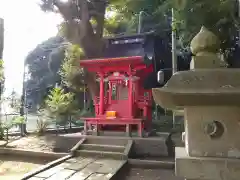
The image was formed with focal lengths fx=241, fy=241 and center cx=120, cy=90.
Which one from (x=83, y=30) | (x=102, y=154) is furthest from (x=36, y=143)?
(x=83, y=30)

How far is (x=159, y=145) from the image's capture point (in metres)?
8.90

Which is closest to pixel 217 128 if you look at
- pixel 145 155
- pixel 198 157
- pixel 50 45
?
pixel 198 157

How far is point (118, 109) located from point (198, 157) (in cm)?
796

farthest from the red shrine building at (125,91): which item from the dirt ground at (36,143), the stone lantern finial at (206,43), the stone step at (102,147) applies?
the stone lantern finial at (206,43)

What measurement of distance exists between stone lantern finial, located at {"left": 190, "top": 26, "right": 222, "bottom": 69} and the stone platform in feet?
14.3

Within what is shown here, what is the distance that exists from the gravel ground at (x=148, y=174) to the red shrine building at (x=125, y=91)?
93.9 inches

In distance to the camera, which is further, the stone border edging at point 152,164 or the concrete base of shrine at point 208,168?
the stone border edging at point 152,164

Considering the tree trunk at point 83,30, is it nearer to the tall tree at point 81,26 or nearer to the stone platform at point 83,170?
the tall tree at point 81,26

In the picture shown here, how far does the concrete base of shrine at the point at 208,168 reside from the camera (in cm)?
244

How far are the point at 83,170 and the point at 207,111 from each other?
201 inches

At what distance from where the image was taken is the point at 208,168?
2.47m

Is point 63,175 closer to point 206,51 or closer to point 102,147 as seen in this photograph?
point 102,147

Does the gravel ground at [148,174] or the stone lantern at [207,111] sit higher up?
the stone lantern at [207,111]

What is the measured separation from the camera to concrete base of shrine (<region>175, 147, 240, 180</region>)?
8.00 ft
